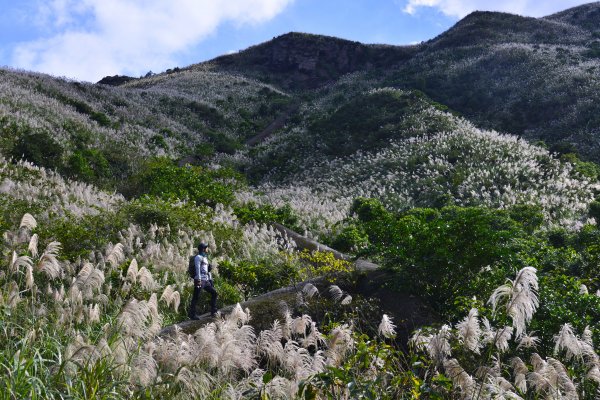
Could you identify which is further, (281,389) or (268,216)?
(268,216)

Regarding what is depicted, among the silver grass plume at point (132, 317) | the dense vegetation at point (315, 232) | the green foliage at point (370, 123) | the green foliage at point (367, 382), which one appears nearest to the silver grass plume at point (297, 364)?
the dense vegetation at point (315, 232)

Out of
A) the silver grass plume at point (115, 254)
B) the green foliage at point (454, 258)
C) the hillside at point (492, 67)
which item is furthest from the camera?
the hillside at point (492, 67)

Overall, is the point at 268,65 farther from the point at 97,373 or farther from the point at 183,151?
the point at 97,373

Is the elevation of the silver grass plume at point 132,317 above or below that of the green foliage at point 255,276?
above

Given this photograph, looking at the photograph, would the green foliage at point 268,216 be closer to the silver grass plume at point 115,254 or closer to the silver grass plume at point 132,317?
the silver grass plume at point 115,254

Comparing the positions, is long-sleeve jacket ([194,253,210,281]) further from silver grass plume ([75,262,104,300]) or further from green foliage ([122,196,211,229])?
green foliage ([122,196,211,229])

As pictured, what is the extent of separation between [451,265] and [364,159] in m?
26.5

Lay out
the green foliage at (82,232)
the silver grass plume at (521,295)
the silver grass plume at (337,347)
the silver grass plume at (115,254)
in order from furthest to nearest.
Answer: the green foliage at (82,232) < the silver grass plume at (115,254) < the silver grass plume at (337,347) < the silver grass plume at (521,295)

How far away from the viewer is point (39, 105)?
113ft

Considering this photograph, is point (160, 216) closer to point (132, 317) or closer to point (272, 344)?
point (132, 317)

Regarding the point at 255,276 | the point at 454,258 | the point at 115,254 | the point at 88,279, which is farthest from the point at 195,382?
the point at 255,276

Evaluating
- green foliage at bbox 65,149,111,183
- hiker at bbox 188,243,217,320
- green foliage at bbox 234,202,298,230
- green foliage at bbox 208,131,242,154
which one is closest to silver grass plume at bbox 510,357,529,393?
→ hiker at bbox 188,243,217,320

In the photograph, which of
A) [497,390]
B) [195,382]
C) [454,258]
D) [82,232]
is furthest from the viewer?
[82,232]

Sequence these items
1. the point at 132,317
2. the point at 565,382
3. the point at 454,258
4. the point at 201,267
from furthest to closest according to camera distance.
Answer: the point at 454,258 < the point at 201,267 < the point at 132,317 < the point at 565,382
